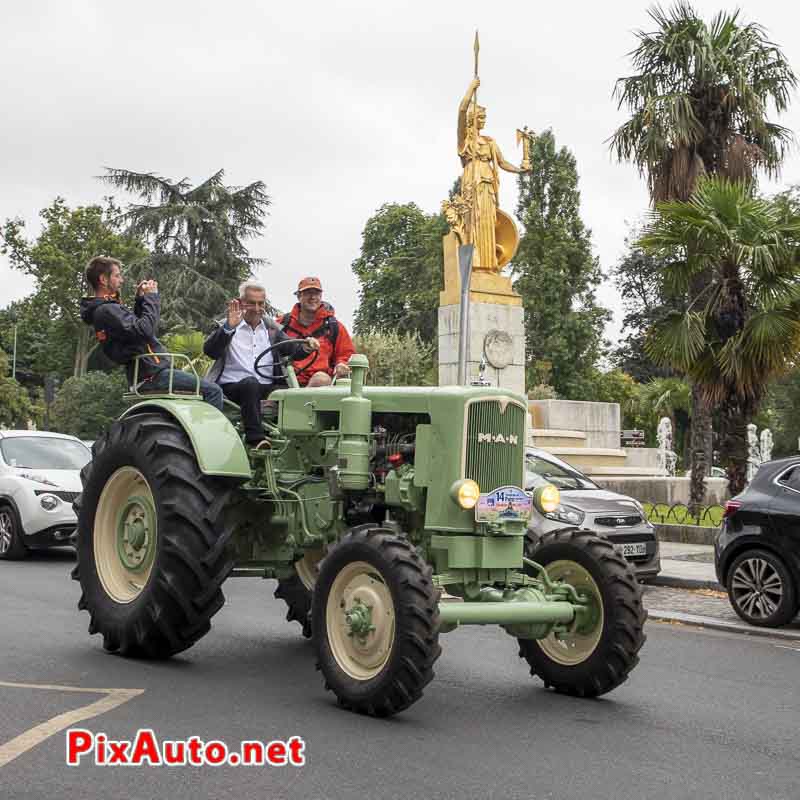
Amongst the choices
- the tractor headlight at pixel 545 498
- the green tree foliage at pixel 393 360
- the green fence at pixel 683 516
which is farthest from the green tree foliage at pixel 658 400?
the tractor headlight at pixel 545 498

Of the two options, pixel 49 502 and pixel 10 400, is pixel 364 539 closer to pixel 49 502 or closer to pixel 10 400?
pixel 49 502

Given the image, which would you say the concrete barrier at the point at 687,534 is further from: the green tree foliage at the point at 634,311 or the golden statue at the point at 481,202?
the green tree foliage at the point at 634,311

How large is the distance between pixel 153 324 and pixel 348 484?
79.5 inches

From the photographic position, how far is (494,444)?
22.4ft

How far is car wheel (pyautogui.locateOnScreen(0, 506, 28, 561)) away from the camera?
1473 cm

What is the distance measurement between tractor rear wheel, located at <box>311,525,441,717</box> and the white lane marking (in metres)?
1.14

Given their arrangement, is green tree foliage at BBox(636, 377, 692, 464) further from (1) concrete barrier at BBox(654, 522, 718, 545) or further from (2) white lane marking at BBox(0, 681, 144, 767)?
(2) white lane marking at BBox(0, 681, 144, 767)

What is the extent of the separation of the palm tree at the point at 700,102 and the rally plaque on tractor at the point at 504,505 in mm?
17921

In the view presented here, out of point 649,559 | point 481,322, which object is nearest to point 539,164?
point 481,322

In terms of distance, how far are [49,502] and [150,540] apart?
7.25m

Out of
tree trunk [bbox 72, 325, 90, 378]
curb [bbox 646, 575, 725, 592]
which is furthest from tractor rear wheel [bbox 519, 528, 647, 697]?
tree trunk [bbox 72, 325, 90, 378]

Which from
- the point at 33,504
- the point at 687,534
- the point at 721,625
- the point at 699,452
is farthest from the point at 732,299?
the point at 33,504

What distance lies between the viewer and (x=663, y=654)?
30.1ft

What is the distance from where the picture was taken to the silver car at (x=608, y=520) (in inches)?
523
